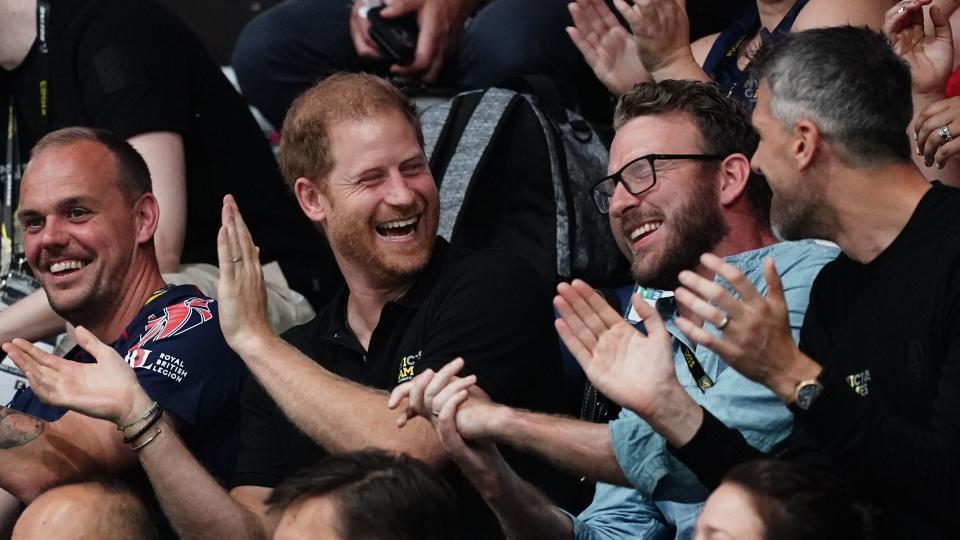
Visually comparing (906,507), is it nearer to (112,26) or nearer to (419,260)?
(419,260)

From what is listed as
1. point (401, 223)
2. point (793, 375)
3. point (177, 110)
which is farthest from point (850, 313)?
point (177, 110)

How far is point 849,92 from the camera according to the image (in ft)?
9.20

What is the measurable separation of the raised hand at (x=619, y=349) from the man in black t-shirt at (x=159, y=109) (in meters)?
1.68

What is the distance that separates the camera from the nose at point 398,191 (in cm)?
351

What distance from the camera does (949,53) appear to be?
3451 mm

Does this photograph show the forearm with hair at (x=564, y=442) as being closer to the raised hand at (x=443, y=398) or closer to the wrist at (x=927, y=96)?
the raised hand at (x=443, y=398)

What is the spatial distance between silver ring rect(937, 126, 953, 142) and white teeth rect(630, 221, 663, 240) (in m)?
0.60

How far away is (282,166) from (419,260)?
0.48 metres

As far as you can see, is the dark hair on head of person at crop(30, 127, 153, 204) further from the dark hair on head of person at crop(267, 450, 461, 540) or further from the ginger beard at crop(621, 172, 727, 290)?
the dark hair on head of person at crop(267, 450, 461, 540)

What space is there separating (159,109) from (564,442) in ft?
6.03

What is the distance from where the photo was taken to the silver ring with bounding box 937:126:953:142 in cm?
318

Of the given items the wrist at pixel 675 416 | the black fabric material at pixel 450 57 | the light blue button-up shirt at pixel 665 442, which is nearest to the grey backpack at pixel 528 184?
the black fabric material at pixel 450 57

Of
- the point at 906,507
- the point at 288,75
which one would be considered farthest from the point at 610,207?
the point at 288,75

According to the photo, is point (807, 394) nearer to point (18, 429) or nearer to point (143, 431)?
point (143, 431)
